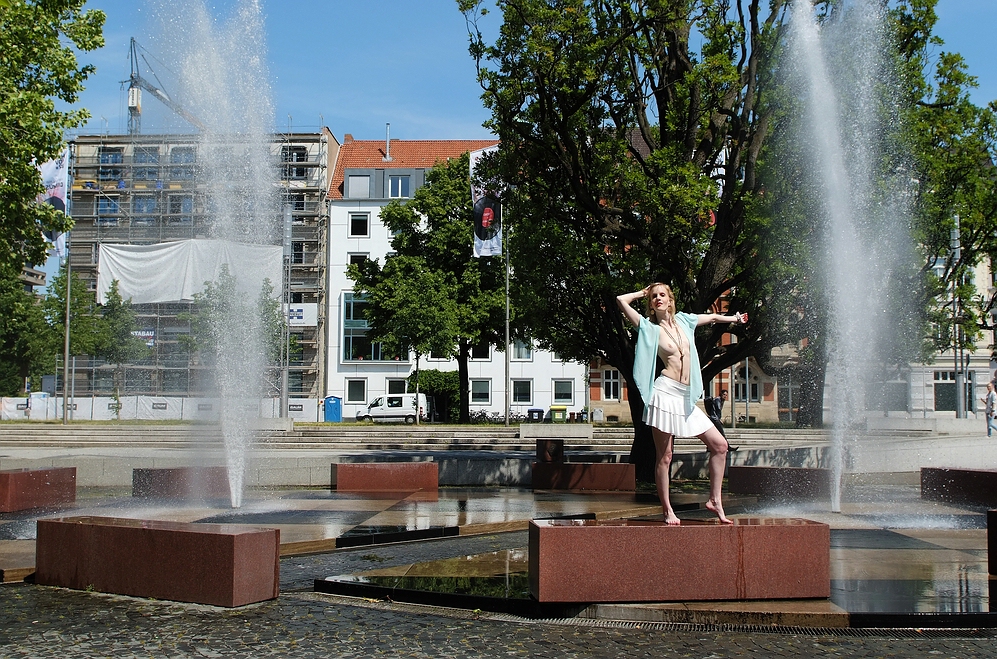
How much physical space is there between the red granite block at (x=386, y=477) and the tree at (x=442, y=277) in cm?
2862

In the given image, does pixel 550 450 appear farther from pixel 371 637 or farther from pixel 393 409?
pixel 393 409

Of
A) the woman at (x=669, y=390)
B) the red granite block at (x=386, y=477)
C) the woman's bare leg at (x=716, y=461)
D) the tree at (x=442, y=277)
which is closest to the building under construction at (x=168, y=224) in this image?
the red granite block at (x=386, y=477)

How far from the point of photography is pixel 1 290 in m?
60.8

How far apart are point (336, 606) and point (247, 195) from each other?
30.4 ft

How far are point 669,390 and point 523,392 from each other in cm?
5782

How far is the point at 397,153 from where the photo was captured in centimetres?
7125

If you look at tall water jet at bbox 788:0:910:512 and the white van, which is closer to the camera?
tall water jet at bbox 788:0:910:512

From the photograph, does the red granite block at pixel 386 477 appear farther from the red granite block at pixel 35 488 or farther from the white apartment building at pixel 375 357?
the white apartment building at pixel 375 357

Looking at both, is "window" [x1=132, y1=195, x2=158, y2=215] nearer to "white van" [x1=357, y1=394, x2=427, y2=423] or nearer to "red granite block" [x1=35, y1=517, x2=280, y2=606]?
"red granite block" [x1=35, y1=517, x2=280, y2=606]

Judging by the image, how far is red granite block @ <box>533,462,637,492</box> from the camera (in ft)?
56.4

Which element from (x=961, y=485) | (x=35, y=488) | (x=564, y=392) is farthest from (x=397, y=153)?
(x=961, y=485)

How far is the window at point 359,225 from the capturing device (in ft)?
219

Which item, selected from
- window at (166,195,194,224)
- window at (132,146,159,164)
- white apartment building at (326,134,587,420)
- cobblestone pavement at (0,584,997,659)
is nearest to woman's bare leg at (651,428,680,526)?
cobblestone pavement at (0,584,997,659)

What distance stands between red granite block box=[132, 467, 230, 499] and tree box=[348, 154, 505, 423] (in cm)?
3081
